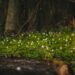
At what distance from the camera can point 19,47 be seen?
12.2 meters

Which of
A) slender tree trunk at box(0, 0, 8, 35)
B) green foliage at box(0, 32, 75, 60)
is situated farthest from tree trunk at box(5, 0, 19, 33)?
green foliage at box(0, 32, 75, 60)

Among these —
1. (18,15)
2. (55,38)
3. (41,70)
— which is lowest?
(41,70)

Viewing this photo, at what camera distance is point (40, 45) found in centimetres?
1244

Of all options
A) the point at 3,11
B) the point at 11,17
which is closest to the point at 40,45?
the point at 11,17

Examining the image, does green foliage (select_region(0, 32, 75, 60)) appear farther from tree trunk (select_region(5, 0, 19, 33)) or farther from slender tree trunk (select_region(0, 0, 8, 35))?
slender tree trunk (select_region(0, 0, 8, 35))

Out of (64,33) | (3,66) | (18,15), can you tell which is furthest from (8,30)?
(3,66)

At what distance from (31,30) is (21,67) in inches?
177

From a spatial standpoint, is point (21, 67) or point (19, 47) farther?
point (19, 47)

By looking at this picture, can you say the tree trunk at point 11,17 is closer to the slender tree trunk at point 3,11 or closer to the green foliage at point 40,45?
the slender tree trunk at point 3,11

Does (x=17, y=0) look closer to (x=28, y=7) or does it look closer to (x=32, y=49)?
(x=28, y=7)

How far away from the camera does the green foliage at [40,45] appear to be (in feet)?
37.6

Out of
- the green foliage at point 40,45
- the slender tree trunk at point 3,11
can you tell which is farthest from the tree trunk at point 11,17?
the green foliage at point 40,45

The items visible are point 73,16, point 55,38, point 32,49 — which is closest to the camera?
point 32,49

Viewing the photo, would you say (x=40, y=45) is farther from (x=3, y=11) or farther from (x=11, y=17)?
(x=3, y=11)
